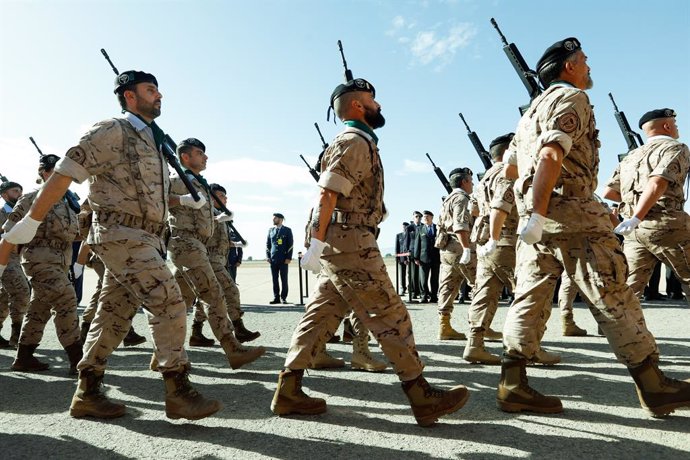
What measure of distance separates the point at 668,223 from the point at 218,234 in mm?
5099

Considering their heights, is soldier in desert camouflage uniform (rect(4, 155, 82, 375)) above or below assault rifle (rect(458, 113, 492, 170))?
below

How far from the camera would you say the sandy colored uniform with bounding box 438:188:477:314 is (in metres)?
6.58

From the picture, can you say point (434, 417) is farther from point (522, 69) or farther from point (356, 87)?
point (522, 69)

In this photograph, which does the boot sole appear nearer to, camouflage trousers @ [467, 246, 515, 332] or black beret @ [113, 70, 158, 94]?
camouflage trousers @ [467, 246, 515, 332]

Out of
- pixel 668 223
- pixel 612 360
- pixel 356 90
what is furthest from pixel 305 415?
pixel 668 223

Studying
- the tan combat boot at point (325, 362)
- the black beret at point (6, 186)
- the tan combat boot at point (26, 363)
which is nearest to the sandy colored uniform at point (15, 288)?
the black beret at point (6, 186)

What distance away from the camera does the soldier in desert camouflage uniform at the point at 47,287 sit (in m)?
4.86

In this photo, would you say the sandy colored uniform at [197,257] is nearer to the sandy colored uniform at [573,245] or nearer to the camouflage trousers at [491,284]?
the camouflage trousers at [491,284]

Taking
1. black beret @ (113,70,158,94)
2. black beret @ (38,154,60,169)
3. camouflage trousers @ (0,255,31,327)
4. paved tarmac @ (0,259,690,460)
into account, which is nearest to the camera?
paved tarmac @ (0,259,690,460)

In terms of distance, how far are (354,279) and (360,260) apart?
123mm

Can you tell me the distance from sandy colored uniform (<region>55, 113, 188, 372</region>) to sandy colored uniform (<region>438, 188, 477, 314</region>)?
13.5ft

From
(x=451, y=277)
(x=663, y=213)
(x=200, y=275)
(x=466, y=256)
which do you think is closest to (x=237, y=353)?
(x=200, y=275)

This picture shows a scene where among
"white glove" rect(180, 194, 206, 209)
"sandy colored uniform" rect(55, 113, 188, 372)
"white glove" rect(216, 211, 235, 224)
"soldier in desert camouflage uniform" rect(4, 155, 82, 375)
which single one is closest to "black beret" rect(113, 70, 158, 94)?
"sandy colored uniform" rect(55, 113, 188, 372)

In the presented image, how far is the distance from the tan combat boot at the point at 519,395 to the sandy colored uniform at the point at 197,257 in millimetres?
2727
